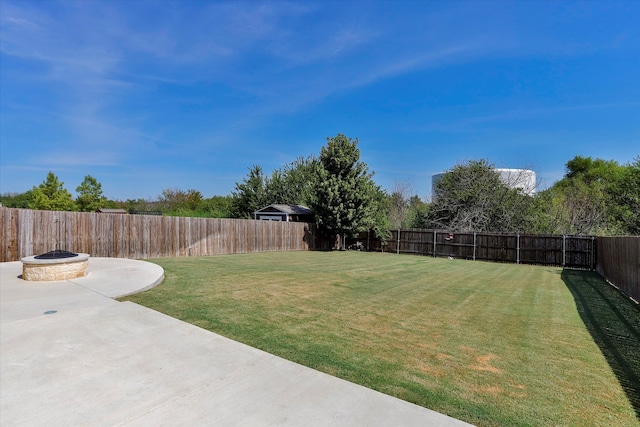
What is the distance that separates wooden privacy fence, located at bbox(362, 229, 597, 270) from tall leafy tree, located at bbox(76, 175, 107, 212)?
3075 cm

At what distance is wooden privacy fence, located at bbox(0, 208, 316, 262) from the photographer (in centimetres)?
923

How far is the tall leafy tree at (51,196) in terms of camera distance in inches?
1137

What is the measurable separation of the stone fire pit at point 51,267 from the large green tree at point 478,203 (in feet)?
64.5

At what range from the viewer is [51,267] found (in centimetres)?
612

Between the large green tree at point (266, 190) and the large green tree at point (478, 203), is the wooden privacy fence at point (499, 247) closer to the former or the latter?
the large green tree at point (478, 203)

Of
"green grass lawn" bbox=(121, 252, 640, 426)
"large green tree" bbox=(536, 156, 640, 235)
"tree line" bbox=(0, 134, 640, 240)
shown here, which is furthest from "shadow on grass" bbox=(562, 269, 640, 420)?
"tree line" bbox=(0, 134, 640, 240)

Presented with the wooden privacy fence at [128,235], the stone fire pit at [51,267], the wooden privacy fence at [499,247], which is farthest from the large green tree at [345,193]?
the stone fire pit at [51,267]

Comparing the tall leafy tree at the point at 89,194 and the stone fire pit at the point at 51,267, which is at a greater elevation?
the tall leafy tree at the point at 89,194

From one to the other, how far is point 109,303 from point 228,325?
2.09 meters

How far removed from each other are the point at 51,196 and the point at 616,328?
39.9 metres

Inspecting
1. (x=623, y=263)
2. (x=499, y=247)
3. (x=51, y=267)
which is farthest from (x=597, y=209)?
(x=51, y=267)

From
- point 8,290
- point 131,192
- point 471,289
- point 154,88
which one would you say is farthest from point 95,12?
point 131,192

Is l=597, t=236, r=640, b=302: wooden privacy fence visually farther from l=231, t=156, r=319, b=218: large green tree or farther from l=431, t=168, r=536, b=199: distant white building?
l=231, t=156, r=319, b=218: large green tree

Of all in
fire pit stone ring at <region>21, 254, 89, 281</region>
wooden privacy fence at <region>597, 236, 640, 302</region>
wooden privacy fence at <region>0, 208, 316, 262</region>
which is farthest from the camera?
wooden privacy fence at <region>0, 208, 316, 262</region>
